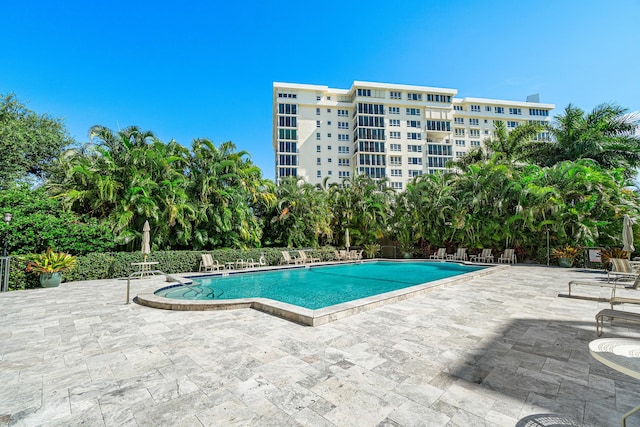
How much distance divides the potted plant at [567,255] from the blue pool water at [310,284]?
4.39 metres

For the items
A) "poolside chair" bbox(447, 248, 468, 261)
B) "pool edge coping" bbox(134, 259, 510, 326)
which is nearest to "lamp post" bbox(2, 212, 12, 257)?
"pool edge coping" bbox(134, 259, 510, 326)

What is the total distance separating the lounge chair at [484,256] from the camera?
697 inches

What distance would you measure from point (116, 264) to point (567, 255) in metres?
21.9

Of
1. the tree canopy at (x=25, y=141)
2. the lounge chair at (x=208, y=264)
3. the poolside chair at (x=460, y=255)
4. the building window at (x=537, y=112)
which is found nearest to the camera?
the lounge chair at (x=208, y=264)

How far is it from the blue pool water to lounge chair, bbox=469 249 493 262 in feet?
7.48

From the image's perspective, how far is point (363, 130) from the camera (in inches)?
1839

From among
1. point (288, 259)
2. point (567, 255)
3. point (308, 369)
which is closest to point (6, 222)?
point (288, 259)

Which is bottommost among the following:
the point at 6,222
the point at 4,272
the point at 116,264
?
the point at 116,264

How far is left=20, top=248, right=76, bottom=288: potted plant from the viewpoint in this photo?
9.45 m

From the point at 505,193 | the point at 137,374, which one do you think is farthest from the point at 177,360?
the point at 505,193

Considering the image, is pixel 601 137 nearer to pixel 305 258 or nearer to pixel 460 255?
pixel 460 255

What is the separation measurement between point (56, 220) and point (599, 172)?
26498mm

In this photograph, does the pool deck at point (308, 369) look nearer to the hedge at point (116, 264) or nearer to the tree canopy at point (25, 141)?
the hedge at point (116, 264)

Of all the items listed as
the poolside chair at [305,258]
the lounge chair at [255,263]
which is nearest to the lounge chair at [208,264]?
the lounge chair at [255,263]
